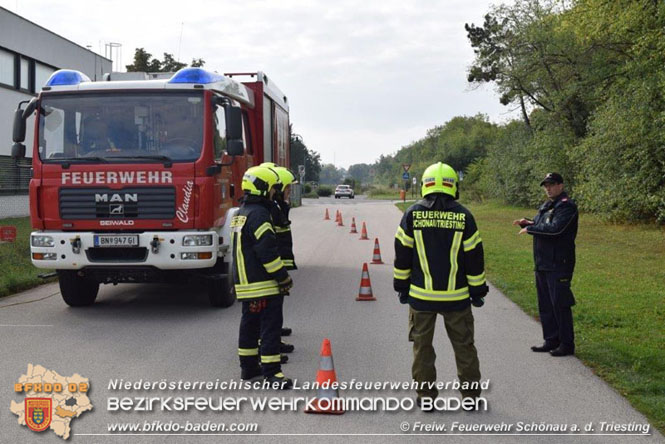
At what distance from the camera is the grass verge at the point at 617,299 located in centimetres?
635

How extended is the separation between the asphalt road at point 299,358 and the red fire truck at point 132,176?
830 mm

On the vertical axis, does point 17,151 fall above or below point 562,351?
above

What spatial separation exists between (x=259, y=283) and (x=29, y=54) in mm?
27571

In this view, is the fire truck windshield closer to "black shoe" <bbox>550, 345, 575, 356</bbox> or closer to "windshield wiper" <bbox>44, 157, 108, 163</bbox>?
"windshield wiper" <bbox>44, 157, 108, 163</bbox>

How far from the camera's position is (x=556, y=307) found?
7117mm

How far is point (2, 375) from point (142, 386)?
4.54 feet

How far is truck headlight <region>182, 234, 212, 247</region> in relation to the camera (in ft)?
29.2

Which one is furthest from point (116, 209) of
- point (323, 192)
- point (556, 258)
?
point (323, 192)

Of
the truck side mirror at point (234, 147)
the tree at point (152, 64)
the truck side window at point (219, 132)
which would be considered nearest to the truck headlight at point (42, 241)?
the truck side window at point (219, 132)

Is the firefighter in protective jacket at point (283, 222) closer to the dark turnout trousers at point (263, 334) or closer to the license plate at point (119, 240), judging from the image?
the dark turnout trousers at point (263, 334)

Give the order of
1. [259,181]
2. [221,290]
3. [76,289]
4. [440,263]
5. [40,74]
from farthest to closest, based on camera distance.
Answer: [40,74] < [76,289] < [221,290] < [259,181] < [440,263]

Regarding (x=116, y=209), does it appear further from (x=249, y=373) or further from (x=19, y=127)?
(x=249, y=373)

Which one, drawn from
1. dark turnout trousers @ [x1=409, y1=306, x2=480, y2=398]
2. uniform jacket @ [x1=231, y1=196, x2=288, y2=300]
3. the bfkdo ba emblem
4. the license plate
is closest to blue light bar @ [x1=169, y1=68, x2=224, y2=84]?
A: the license plate

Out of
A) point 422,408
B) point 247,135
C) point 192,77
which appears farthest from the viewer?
point 247,135
